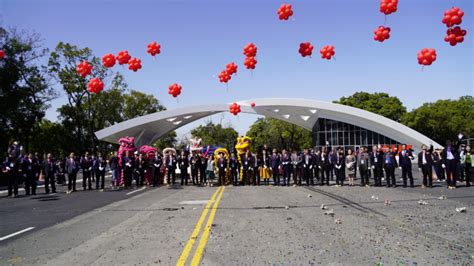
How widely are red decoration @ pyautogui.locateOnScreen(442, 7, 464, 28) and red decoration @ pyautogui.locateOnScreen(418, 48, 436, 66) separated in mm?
1045

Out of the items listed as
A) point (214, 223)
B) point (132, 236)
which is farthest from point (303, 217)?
point (132, 236)

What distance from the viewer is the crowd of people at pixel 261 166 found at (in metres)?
16.2

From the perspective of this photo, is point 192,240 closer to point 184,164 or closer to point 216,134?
point 184,164

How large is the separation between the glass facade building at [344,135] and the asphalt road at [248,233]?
36718 millimetres

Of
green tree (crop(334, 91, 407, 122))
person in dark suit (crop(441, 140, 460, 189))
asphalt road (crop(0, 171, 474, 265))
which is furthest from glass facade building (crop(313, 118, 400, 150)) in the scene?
asphalt road (crop(0, 171, 474, 265))

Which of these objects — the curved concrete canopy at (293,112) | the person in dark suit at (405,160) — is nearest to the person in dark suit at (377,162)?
the person in dark suit at (405,160)

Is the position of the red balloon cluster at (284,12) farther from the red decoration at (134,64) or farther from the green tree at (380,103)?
the green tree at (380,103)

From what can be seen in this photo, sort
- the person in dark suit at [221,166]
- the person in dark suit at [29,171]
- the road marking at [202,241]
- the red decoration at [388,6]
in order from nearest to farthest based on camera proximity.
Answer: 1. the road marking at [202,241]
2. the red decoration at [388,6]
3. the person in dark suit at [29,171]
4. the person in dark suit at [221,166]

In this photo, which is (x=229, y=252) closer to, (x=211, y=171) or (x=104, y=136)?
(x=211, y=171)

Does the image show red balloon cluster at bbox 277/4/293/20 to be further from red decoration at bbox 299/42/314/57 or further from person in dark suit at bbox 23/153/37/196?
person in dark suit at bbox 23/153/37/196

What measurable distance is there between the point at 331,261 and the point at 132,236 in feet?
12.9

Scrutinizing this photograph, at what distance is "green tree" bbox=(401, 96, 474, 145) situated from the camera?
5275 cm

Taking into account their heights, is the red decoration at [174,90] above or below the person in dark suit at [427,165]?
above

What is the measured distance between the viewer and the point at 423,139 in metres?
39.7
